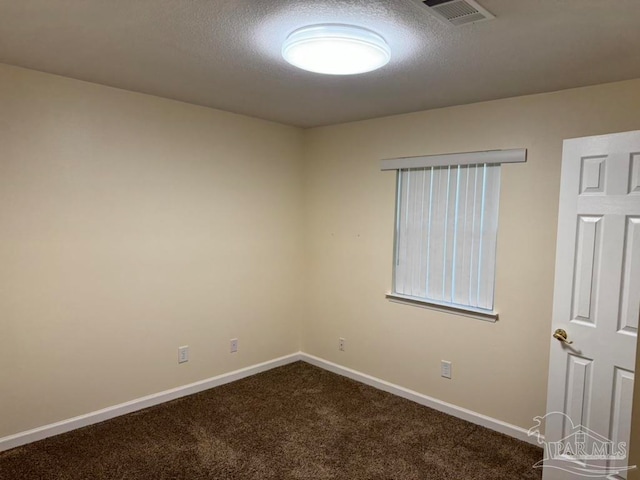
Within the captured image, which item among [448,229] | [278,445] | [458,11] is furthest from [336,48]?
[278,445]

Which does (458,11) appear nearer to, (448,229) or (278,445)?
(448,229)

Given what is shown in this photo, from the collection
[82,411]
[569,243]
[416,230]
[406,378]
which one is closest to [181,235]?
[82,411]

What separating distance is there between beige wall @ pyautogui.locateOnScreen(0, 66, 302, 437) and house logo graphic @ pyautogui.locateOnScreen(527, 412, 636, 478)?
2539 mm

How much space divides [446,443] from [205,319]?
2101mm

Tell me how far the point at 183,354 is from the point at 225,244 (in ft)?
3.20

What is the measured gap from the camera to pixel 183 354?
11.5 feet

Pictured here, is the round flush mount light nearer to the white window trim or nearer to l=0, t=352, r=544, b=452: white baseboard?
the white window trim

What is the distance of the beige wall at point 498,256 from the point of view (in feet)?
9.17

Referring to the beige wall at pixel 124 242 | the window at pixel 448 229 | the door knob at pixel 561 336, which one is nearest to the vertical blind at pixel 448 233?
the window at pixel 448 229

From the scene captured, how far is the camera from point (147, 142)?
10.4 ft

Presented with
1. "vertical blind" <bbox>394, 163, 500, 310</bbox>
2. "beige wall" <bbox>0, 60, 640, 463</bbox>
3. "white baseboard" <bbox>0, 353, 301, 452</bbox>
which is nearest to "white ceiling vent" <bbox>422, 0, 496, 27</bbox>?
"beige wall" <bbox>0, 60, 640, 463</bbox>

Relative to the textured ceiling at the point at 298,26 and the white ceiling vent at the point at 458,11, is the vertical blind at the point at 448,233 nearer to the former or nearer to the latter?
the textured ceiling at the point at 298,26

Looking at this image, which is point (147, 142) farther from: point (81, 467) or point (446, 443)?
point (446, 443)

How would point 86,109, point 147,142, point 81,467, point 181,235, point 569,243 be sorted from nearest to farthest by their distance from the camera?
point 569,243
point 81,467
point 86,109
point 147,142
point 181,235
